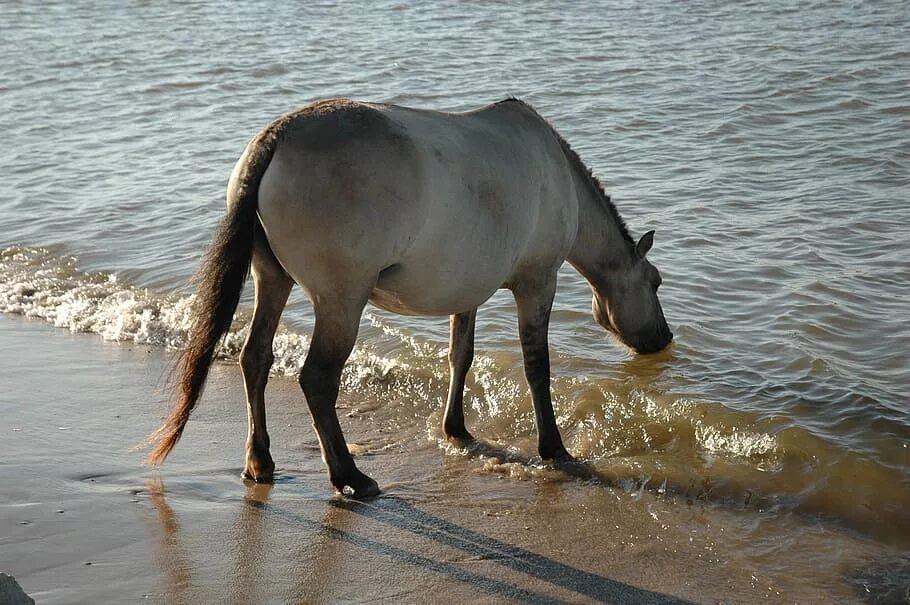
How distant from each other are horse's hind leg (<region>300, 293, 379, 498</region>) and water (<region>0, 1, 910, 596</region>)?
875 millimetres

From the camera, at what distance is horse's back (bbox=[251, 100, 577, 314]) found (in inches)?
176

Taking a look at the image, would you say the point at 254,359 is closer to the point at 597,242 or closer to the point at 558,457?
the point at 558,457

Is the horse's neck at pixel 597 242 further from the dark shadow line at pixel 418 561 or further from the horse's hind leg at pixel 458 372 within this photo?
the dark shadow line at pixel 418 561

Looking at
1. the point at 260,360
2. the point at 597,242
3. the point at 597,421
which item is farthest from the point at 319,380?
the point at 597,242

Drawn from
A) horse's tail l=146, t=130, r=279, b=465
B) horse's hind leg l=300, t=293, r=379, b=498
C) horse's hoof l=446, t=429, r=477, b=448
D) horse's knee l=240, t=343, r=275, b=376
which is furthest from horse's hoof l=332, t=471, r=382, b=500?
horse's hoof l=446, t=429, r=477, b=448

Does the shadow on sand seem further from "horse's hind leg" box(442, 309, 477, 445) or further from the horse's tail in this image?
"horse's hind leg" box(442, 309, 477, 445)

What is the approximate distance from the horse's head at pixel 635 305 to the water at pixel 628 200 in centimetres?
20

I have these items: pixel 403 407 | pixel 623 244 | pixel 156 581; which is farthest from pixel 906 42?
pixel 156 581

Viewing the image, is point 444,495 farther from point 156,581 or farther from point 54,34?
point 54,34

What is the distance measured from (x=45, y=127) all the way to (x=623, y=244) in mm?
9155

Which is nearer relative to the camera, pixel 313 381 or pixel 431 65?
pixel 313 381

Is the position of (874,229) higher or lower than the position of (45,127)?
lower

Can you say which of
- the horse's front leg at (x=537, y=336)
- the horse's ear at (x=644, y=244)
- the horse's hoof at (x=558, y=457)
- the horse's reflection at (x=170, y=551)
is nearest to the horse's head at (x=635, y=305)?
the horse's ear at (x=644, y=244)

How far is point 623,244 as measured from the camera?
20.7 feet
